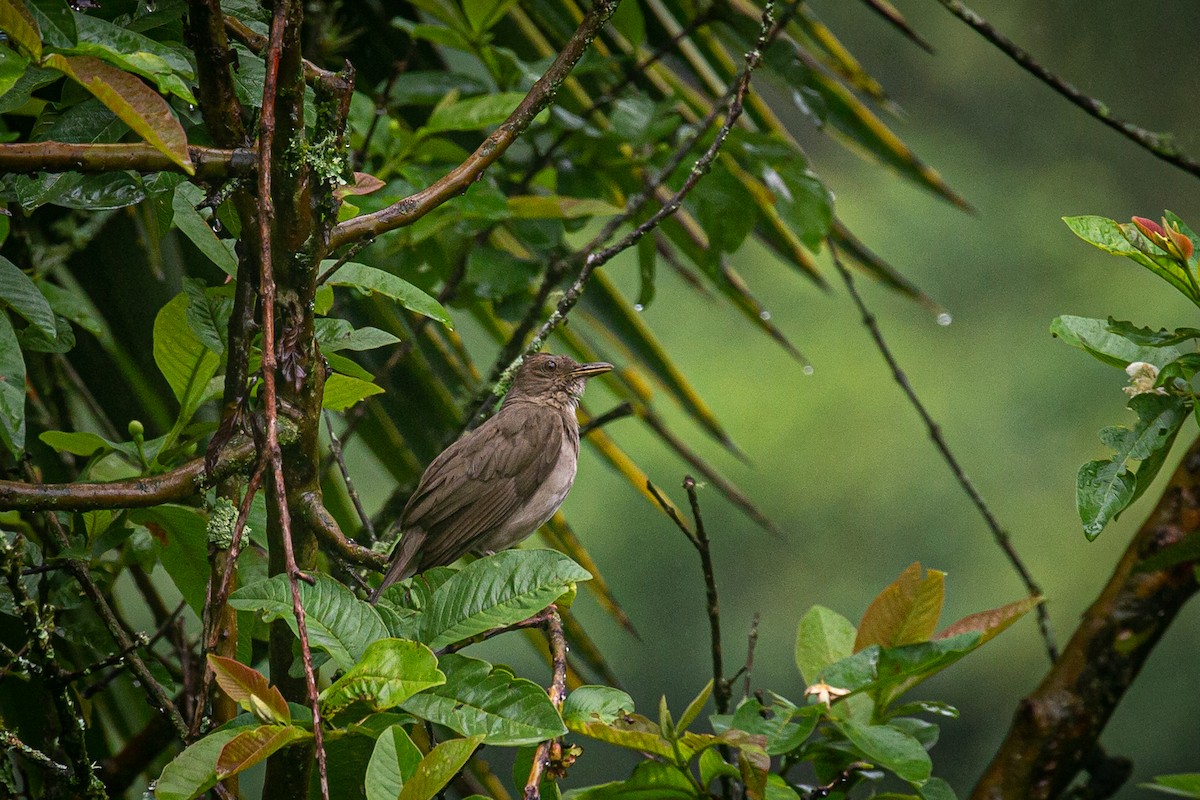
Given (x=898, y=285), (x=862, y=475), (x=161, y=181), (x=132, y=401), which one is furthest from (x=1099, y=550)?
(x=161, y=181)

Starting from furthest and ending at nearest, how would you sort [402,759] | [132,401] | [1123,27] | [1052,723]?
[1123,27]
[132,401]
[1052,723]
[402,759]

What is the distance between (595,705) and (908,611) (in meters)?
0.48

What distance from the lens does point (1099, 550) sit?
7516 mm

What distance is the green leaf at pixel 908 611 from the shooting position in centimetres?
136

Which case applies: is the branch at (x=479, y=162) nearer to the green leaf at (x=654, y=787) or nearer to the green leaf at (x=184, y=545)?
the green leaf at (x=184, y=545)

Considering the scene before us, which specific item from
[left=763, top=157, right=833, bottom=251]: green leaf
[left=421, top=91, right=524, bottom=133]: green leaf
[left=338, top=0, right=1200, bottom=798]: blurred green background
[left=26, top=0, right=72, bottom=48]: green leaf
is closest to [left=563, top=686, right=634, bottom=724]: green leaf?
[left=26, top=0, right=72, bottom=48]: green leaf

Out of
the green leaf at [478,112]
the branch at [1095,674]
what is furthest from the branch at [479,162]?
the branch at [1095,674]

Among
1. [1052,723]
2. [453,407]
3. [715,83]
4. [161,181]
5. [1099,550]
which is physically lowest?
[1099,550]

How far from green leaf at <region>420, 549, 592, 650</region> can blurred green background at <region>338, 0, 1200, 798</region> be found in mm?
5490

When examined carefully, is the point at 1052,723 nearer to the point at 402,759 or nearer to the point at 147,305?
the point at 402,759

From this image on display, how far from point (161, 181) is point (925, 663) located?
0.98 metres

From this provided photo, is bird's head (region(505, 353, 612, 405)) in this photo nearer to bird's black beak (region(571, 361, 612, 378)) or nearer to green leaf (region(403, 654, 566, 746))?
bird's black beak (region(571, 361, 612, 378))

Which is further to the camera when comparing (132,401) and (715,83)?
(715,83)

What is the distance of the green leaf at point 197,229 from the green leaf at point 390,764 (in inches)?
21.3
